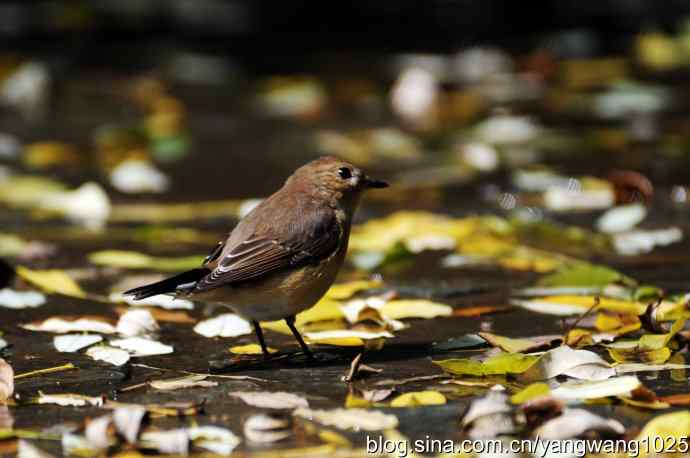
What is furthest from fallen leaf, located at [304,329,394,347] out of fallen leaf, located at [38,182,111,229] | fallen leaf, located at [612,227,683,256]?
fallen leaf, located at [38,182,111,229]

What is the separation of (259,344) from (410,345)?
21.7 inches

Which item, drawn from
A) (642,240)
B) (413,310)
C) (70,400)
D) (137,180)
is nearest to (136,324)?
(70,400)

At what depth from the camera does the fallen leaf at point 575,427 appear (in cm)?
336

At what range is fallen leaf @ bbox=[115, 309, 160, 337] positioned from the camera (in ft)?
15.4

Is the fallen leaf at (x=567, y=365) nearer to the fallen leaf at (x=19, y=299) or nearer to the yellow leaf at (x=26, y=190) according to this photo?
the fallen leaf at (x=19, y=299)

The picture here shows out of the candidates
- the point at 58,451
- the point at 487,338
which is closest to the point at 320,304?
the point at 487,338

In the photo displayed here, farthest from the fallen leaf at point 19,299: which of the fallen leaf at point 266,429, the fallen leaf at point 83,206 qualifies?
the fallen leaf at point 266,429

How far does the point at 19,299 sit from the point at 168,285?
3.99 feet

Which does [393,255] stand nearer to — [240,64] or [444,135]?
[444,135]

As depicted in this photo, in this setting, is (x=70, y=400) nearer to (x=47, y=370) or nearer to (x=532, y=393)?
(x=47, y=370)

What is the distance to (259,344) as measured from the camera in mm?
4680

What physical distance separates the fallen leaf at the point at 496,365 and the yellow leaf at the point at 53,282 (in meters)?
1.96

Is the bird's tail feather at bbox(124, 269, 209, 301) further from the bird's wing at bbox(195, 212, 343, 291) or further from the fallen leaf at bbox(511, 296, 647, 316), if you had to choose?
the fallen leaf at bbox(511, 296, 647, 316)

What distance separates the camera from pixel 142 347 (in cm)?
450
